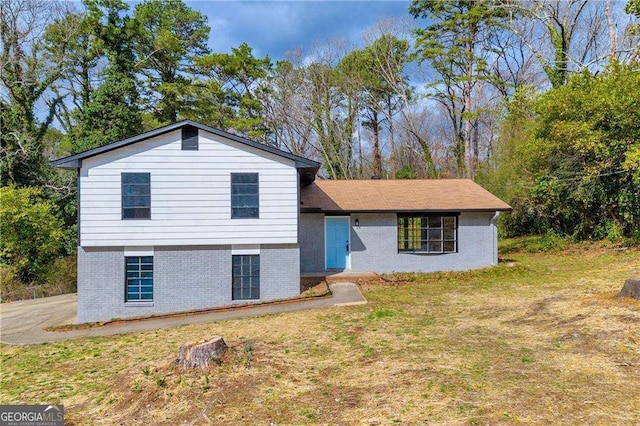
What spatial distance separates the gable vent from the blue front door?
619 cm

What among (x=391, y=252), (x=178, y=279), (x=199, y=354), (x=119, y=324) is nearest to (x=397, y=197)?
(x=391, y=252)

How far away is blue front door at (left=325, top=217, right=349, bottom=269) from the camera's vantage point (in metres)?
15.2

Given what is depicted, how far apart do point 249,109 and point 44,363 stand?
25292mm

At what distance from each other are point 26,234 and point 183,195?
13.3 m

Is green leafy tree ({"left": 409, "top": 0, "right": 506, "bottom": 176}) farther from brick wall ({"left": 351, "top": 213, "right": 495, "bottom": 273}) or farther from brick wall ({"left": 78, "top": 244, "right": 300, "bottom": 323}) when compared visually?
brick wall ({"left": 78, "top": 244, "right": 300, "bottom": 323})

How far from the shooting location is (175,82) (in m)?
27.9

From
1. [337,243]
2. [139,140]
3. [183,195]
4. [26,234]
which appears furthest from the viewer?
[26,234]

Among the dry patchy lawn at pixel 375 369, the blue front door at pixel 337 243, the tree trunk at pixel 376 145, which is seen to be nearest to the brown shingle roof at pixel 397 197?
the blue front door at pixel 337 243

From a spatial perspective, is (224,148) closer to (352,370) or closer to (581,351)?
(352,370)

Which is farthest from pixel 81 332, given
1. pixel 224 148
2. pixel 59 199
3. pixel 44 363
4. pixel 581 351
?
pixel 59 199

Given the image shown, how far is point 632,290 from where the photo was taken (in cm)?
864

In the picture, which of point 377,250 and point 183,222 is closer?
point 183,222

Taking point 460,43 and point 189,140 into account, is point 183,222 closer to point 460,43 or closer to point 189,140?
point 189,140

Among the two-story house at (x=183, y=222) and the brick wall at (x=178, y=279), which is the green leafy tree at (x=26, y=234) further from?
the brick wall at (x=178, y=279)
